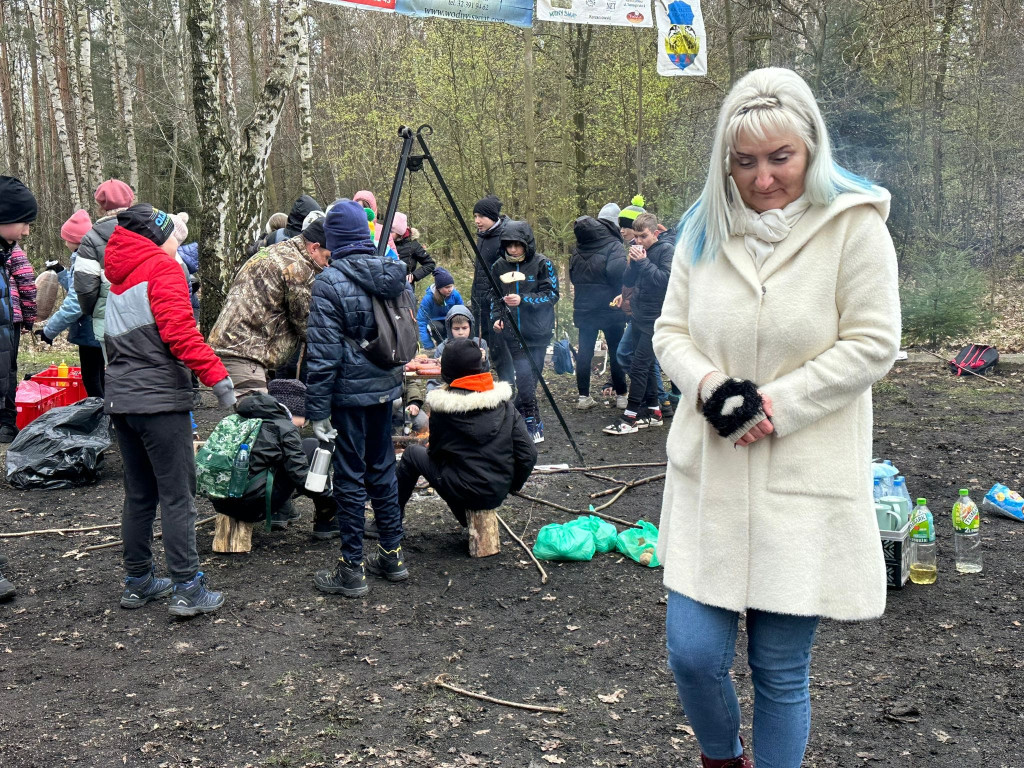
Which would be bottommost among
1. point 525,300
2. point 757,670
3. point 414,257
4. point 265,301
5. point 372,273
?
point 757,670

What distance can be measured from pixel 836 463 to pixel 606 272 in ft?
23.6

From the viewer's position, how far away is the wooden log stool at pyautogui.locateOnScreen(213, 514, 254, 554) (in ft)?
18.0

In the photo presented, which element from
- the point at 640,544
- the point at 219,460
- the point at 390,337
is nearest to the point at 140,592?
the point at 219,460

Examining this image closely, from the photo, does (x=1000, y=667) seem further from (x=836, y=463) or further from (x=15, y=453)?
(x=15, y=453)

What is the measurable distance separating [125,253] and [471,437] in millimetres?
2074

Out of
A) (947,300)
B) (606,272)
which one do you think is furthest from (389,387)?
(947,300)

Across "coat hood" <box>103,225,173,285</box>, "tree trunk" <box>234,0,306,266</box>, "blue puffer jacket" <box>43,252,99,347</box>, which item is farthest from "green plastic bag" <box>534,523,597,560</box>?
"tree trunk" <box>234,0,306,266</box>

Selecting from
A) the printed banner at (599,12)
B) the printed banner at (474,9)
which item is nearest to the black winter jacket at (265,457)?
the printed banner at (474,9)

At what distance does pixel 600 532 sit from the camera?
551 centimetres

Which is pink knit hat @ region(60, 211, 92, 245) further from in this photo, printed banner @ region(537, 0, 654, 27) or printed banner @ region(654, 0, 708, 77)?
printed banner @ region(654, 0, 708, 77)

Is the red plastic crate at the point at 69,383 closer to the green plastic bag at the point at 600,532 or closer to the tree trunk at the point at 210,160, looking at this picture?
the tree trunk at the point at 210,160

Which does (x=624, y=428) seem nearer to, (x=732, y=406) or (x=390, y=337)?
(x=390, y=337)

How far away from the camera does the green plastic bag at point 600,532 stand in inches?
215

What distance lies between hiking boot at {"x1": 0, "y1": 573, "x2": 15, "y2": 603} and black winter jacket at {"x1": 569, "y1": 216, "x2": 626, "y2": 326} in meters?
5.92
